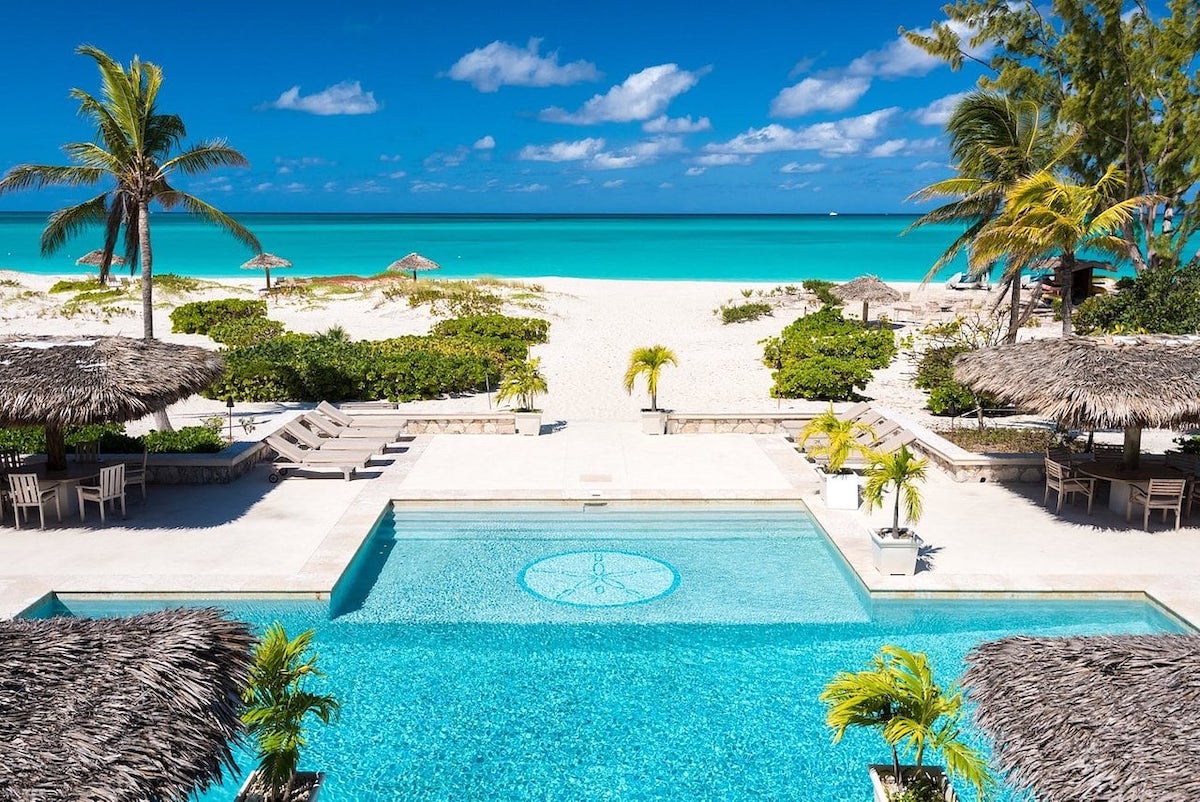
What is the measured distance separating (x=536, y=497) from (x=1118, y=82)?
2183 centimetres

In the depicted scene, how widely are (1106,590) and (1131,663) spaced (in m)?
4.50

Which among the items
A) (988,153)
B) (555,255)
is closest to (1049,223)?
(988,153)

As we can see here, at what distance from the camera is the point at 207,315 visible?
27453 millimetres

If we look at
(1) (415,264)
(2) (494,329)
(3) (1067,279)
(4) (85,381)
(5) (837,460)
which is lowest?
(5) (837,460)

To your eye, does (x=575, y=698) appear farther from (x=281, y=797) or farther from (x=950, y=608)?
(x=950, y=608)

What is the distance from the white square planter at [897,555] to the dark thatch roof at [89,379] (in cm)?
881

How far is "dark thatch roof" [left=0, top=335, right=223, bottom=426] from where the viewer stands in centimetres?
1043

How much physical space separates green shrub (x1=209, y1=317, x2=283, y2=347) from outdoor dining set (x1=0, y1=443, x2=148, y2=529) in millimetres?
12207

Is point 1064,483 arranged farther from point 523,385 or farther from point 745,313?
point 745,313

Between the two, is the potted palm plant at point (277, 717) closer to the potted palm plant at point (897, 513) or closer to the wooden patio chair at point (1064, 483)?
the potted palm plant at point (897, 513)

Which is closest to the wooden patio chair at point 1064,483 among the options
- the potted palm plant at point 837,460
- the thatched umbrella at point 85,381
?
the potted palm plant at point 837,460

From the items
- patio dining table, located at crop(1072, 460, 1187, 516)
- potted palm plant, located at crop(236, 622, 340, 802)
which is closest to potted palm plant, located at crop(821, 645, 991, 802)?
potted palm plant, located at crop(236, 622, 340, 802)

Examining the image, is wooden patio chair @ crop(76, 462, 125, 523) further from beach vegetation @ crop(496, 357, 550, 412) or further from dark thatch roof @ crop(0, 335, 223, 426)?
beach vegetation @ crop(496, 357, 550, 412)

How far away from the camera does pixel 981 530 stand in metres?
11.1
